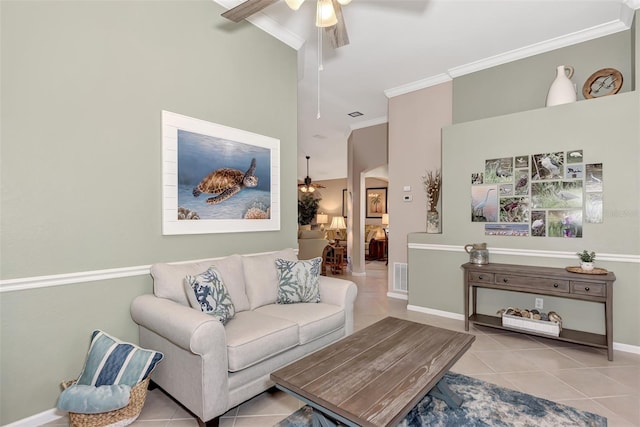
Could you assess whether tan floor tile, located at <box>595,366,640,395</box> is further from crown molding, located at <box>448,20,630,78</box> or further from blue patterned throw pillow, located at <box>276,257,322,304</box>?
crown molding, located at <box>448,20,630,78</box>

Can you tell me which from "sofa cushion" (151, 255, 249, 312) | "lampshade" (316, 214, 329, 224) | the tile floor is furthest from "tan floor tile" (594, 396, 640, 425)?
"lampshade" (316, 214, 329, 224)

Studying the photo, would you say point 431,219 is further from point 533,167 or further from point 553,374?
point 553,374

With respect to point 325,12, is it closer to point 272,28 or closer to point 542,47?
point 272,28

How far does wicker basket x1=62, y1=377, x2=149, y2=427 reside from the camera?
1718mm

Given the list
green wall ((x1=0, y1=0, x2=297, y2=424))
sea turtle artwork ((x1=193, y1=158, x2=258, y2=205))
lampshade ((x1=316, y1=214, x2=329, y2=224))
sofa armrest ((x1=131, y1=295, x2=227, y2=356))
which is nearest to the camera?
sofa armrest ((x1=131, y1=295, x2=227, y2=356))

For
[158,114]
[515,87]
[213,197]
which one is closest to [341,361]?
[213,197]

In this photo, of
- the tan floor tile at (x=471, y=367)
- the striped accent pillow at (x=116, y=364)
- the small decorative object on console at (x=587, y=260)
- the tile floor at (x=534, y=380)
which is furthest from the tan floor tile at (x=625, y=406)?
the striped accent pillow at (x=116, y=364)

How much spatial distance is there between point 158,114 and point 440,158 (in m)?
3.55

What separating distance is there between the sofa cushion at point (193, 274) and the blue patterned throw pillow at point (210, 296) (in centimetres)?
14

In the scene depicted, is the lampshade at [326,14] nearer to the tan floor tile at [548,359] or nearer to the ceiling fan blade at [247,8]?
the ceiling fan blade at [247,8]

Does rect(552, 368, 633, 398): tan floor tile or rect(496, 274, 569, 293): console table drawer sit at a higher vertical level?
rect(496, 274, 569, 293): console table drawer

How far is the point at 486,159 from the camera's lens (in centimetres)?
365

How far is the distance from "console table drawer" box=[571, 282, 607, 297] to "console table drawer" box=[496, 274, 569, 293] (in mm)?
58

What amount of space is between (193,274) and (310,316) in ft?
3.12
